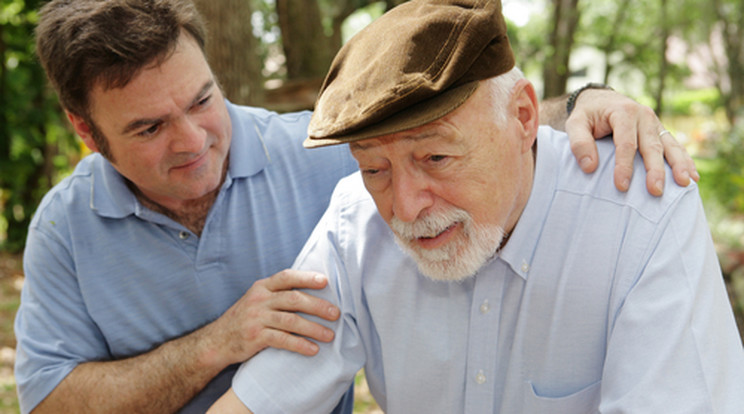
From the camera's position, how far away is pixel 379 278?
1893 mm

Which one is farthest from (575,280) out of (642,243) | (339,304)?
(339,304)

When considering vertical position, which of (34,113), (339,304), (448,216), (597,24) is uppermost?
(448,216)

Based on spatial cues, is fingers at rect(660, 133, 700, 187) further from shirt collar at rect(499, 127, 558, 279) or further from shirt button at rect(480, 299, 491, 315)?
shirt button at rect(480, 299, 491, 315)

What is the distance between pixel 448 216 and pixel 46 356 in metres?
1.45

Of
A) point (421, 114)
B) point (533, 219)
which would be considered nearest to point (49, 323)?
point (421, 114)

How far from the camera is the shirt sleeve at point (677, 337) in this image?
1.40m

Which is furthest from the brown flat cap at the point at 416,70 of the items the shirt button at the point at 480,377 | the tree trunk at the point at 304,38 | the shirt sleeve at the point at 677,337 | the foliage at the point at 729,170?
the foliage at the point at 729,170

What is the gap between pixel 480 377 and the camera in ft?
5.73

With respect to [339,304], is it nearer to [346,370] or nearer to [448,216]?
[346,370]

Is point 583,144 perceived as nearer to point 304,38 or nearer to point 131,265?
point 131,265

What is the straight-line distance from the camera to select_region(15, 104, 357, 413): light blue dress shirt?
2.20m

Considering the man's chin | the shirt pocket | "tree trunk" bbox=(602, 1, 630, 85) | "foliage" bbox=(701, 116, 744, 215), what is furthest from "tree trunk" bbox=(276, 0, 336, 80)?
"tree trunk" bbox=(602, 1, 630, 85)

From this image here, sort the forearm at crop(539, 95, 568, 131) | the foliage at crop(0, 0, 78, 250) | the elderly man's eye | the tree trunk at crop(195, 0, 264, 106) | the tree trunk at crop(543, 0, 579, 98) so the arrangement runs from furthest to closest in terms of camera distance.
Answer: the tree trunk at crop(543, 0, 579, 98) < the foliage at crop(0, 0, 78, 250) < the tree trunk at crop(195, 0, 264, 106) < the forearm at crop(539, 95, 568, 131) < the elderly man's eye

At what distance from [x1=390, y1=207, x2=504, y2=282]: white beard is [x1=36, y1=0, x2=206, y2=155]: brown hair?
974 millimetres
